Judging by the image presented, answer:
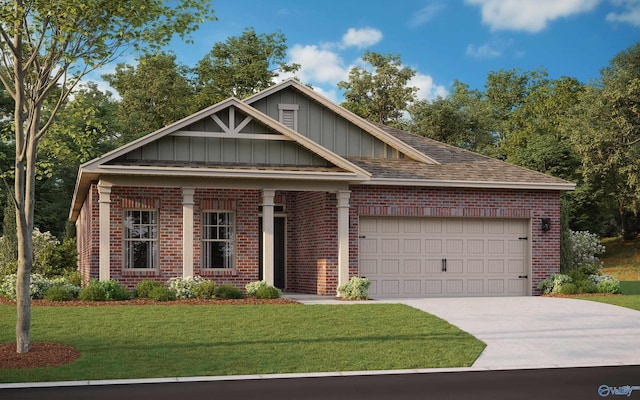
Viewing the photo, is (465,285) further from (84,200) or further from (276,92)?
(84,200)

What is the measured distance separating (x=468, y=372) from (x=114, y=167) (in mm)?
11070

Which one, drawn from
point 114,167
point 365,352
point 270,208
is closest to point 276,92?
point 270,208

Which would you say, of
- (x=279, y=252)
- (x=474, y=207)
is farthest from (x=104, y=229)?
(x=474, y=207)

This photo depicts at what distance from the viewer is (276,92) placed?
24.8 meters

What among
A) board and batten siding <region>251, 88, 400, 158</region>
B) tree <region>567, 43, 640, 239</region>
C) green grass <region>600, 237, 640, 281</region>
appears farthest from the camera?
green grass <region>600, 237, 640, 281</region>

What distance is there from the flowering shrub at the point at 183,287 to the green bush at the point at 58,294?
246 cm

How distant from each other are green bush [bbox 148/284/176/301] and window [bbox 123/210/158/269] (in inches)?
79.8

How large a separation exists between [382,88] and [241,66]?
362 inches

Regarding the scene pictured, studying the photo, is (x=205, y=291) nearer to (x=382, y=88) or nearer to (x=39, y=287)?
(x=39, y=287)

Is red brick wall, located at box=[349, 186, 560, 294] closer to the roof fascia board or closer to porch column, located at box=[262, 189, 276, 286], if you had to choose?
the roof fascia board

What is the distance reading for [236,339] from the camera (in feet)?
45.0

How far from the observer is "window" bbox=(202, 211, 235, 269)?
21.6m

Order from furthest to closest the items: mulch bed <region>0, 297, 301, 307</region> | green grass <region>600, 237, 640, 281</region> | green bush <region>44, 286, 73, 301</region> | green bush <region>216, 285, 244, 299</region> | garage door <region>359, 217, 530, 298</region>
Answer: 1. green grass <region>600, 237, 640, 281</region>
2. garage door <region>359, 217, 530, 298</region>
3. green bush <region>216, 285, 244, 299</region>
4. green bush <region>44, 286, 73, 301</region>
5. mulch bed <region>0, 297, 301, 307</region>

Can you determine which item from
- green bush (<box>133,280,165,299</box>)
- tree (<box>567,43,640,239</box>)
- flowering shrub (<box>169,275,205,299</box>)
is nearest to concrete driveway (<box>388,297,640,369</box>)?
flowering shrub (<box>169,275,205,299</box>)
